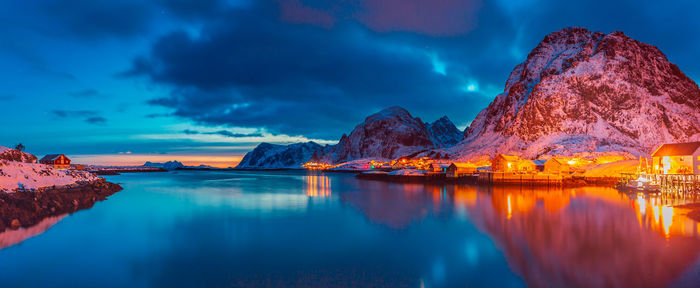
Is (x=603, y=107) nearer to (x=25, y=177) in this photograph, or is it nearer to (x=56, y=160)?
(x=25, y=177)

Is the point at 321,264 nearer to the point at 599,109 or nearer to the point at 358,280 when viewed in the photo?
the point at 358,280

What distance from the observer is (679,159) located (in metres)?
53.7

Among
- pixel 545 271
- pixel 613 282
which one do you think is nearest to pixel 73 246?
pixel 545 271

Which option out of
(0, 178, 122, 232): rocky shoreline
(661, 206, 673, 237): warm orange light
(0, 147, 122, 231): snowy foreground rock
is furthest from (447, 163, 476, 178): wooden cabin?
(0, 178, 122, 232): rocky shoreline

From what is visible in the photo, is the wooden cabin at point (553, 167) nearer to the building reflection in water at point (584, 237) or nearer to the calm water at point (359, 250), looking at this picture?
the building reflection in water at point (584, 237)

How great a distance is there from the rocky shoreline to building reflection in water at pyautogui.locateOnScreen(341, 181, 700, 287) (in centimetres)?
2372

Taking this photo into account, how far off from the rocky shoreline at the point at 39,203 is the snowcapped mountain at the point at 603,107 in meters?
107

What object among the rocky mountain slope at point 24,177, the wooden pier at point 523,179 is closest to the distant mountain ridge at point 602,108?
the wooden pier at point 523,179

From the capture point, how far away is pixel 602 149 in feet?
328

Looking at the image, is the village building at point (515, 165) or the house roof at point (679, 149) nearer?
the house roof at point (679, 149)

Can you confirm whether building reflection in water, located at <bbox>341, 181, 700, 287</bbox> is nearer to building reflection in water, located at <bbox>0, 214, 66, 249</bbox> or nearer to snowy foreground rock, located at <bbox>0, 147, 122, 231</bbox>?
building reflection in water, located at <bbox>0, 214, 66, 249</bbox>

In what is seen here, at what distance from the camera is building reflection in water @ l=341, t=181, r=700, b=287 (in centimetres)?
1446

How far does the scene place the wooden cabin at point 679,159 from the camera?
167 feet

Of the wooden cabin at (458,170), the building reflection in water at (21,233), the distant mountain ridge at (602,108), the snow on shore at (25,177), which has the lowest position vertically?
the building reflection in water at (21,233)
